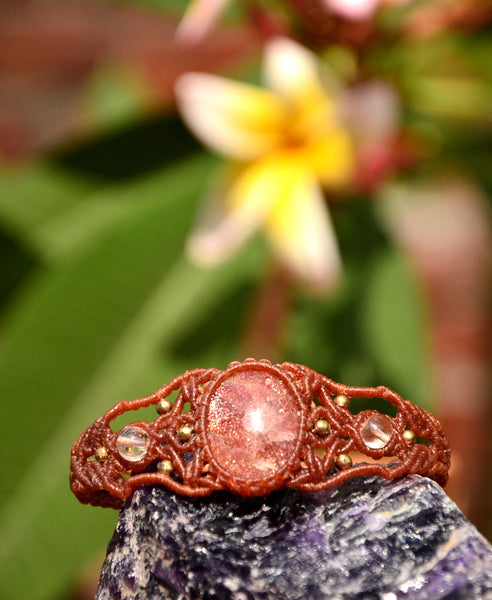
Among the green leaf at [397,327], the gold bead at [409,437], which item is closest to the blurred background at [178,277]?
the green leaf at [397,327]

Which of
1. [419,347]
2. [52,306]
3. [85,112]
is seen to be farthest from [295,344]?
[85,112]

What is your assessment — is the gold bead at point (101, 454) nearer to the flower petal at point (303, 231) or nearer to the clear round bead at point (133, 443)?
the clear round bead at point (133, 443)

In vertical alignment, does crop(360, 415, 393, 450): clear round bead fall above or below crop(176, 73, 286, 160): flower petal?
below

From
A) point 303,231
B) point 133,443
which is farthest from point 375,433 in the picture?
point 303,231

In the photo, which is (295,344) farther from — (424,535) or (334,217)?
(424,535)

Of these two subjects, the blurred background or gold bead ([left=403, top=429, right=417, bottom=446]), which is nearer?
gold bead ([left=403, top=429, right=417, bottom=446])

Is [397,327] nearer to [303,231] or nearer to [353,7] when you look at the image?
[303,231]

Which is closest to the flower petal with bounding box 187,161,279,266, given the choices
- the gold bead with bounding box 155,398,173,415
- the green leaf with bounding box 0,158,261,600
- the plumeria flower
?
the plumeria flower

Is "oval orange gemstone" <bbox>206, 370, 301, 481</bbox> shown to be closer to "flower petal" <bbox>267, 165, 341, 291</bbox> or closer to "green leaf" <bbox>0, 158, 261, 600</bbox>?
"flower petal" <bbox>267, 165, 341, 291</bbox>
